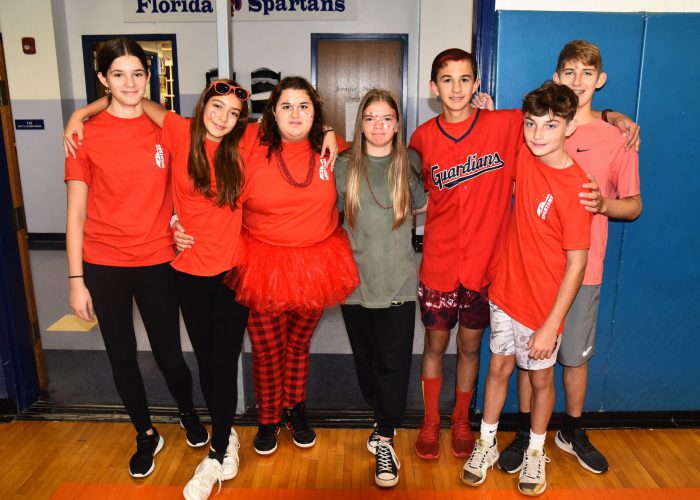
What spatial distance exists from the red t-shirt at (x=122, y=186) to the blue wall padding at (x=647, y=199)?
1495 mm

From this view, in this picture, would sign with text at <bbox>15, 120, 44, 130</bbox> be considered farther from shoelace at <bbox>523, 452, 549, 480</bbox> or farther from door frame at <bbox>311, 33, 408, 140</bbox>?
shoelace at <bbox>523, 452, 549, 480</bbox>

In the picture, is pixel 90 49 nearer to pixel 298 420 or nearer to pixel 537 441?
pixel 298 420

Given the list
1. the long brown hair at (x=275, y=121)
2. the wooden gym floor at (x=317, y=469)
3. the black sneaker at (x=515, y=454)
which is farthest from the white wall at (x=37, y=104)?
the black sneaker at (x=515, y=454)

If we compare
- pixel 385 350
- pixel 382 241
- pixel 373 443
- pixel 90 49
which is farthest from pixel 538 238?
pixel 90 49

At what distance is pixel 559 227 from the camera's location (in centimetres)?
198

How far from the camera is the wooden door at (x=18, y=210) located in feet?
8.91

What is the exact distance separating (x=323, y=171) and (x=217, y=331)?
754 millimetres

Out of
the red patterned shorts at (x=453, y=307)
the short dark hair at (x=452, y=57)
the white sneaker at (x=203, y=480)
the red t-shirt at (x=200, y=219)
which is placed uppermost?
the short dark hair at (x=452, y=57)

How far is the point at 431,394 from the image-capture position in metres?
2.47

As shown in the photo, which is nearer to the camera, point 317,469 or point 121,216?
point 121,216

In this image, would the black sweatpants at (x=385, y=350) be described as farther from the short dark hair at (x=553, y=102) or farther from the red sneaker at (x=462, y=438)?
the short dark hair at (x=553, y=102)

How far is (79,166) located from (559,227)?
1.77 metres

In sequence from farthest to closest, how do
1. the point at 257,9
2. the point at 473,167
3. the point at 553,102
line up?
the point at 257,9
the point at 473,167
the point at 553,102

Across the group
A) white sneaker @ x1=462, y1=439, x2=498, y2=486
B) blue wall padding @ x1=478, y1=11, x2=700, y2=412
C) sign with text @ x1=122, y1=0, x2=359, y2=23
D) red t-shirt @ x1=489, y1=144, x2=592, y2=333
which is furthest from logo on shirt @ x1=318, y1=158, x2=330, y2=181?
sign with text @ x1=122, y1=0, x2=359, y2=23
